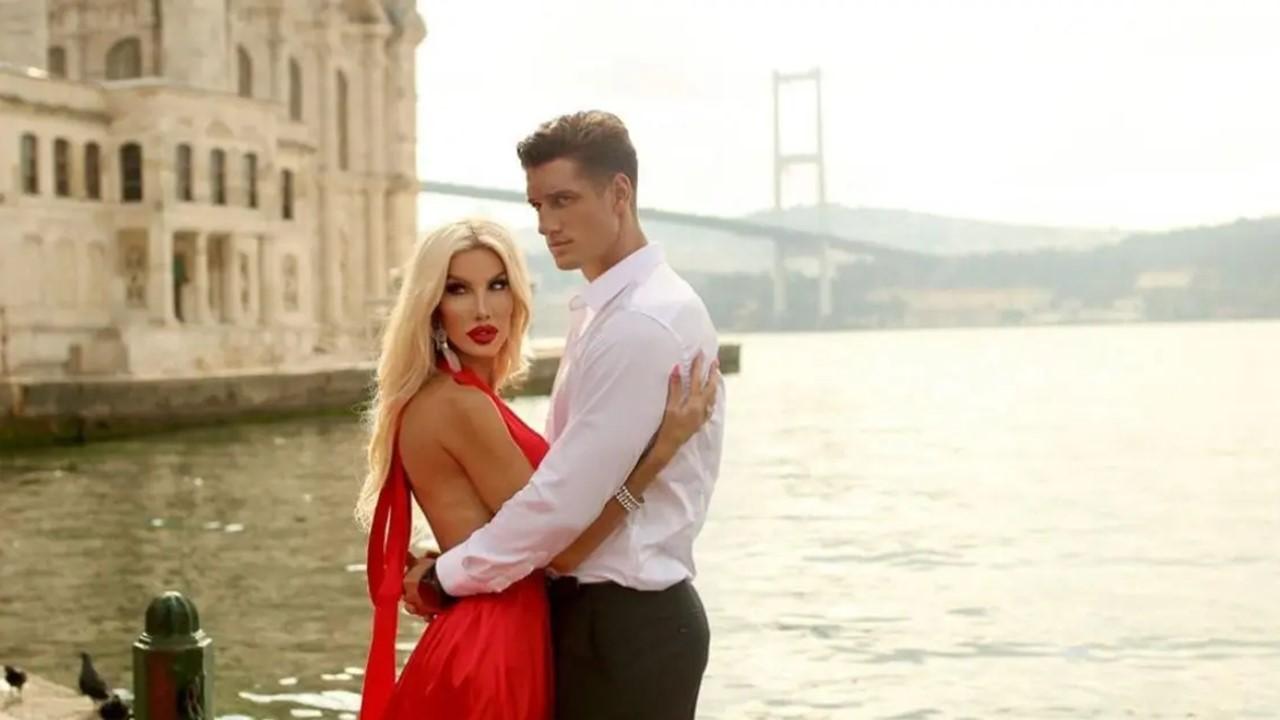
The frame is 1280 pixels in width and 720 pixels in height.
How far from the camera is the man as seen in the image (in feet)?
9.80

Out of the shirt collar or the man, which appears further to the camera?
the shirt collar

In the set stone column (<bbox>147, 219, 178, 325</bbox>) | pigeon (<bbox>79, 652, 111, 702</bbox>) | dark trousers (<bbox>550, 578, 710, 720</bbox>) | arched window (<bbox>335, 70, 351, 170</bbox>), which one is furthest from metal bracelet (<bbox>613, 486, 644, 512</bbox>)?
arched window (<bbox>335, 70, 351, 170</bbox>)

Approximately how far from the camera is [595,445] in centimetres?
298

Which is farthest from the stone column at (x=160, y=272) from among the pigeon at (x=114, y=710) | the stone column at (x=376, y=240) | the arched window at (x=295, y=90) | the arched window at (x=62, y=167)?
the pigeon at (x=114, y=710)

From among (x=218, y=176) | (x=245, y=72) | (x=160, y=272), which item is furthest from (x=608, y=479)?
(x=245, y=72)

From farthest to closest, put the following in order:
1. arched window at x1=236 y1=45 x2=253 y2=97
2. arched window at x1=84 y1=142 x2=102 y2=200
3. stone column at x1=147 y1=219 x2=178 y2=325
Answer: arched window at x1=236 y1=45 x2=253 y2=97, arched window at x1=84 y1=142 x2=102 y2=200, stone column at x1=147 y1=219 x2=178 y2=325

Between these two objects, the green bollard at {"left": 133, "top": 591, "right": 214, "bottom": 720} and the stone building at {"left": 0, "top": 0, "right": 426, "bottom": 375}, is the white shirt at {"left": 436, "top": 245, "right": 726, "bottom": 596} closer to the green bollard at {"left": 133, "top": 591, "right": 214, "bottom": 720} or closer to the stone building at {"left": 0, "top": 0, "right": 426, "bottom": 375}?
the green bollard at {"left": 133, "top": 591, "right": 214, "bottom": 720}

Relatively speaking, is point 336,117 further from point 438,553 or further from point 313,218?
point 438,553

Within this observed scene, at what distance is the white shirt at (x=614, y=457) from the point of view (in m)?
2.98

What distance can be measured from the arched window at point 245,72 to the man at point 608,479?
42.0 meters

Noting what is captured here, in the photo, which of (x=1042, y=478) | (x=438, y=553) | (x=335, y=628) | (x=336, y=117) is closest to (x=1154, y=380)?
(x=336, y=117)

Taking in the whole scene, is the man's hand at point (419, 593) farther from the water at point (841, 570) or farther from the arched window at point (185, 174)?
the arched window at point (185, 174)

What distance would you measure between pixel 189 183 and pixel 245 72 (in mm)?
7559

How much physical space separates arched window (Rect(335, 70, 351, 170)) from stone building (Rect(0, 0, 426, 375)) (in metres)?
0.04
